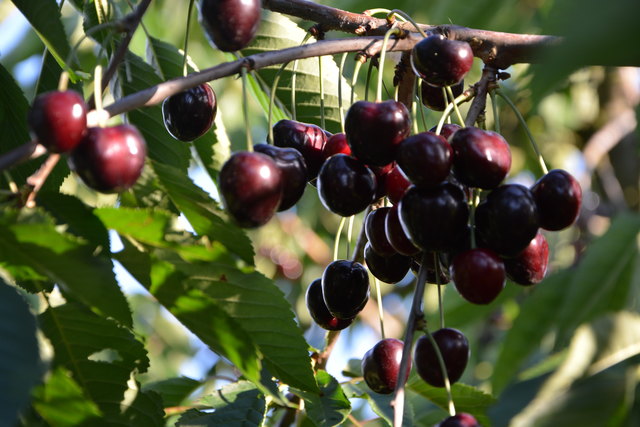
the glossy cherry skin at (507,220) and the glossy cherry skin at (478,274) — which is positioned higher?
the glossy cherry skin at (507,220)

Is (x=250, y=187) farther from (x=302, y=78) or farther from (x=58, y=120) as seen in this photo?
(x=302, y=78)

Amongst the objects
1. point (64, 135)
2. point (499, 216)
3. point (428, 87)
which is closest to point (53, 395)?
point (64, 135)

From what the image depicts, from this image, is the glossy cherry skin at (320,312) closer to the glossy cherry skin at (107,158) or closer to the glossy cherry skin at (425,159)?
the glossy cherry skin at (425,159)

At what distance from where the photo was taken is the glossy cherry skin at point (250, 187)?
1.14 meters

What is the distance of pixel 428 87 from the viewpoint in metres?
1.76

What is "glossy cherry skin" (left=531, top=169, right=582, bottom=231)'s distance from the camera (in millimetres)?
1361

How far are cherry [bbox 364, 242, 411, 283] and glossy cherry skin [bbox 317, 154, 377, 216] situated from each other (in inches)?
7.2

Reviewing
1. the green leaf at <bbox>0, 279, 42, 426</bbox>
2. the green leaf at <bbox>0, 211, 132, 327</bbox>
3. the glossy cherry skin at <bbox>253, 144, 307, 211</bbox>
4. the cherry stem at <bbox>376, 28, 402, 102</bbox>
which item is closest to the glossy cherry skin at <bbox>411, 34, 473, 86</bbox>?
the cherry stem at <bbox>376, 28, 402, 102</bbox>

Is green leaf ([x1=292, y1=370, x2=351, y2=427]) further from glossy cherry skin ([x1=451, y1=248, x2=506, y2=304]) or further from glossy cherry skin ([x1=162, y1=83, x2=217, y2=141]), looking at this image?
glossy cherry skin ([x1=162, y1=83, x2=217, y2=141])

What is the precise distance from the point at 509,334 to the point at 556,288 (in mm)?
120

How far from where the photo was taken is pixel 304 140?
1.49 metres

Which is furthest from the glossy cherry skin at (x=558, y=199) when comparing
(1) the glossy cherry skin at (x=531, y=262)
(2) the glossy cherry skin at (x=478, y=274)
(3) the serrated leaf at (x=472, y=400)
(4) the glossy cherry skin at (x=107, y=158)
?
(4) the glossy cherry skin at (x=107, y=158)

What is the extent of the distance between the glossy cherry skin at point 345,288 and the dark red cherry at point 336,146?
20 centimetres

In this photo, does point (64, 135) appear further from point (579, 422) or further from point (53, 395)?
point (579, 422)
